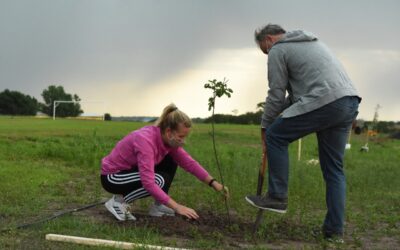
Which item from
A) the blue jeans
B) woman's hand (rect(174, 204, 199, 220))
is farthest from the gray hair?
woman's hand (rect(174, 204, 199, 220))

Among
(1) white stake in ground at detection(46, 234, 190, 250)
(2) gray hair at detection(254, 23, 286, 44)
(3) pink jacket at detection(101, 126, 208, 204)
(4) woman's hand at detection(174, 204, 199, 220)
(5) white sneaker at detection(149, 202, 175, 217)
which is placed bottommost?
(1) white stake in ground at detection(46, 234, 190, 250)

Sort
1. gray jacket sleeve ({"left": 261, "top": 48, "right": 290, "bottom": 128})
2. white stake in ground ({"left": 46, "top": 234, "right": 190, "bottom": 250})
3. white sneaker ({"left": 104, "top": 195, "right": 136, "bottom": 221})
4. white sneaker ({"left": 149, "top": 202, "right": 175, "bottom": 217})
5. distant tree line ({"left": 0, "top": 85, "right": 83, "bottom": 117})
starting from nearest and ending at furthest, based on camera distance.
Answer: white stake in ground ({"left": 46, "top": 234, "right": 190, "bottom": 250}) → gray jacket sleeve ({"left": 261, "top": 48, "right": 290, "bottom": 128}) → white sneaker ({"left": 104, "top": 195, "right": 136, "bottom": 221}) → white sneaker ({"left": 149, "top": 202, "right": 175, "bottom": 217}) → distant tree line ({"left": 0, "top": 85, "right": 83, "bottom": 117})

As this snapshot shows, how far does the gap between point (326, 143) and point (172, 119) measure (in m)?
1.37

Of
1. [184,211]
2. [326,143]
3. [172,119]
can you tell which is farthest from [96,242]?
[326,143]

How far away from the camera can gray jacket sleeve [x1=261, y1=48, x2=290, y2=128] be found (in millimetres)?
4691

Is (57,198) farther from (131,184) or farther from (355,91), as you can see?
(355,91)

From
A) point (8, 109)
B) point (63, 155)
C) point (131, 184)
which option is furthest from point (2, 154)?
point (8, 109)

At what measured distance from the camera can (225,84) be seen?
5121 mm

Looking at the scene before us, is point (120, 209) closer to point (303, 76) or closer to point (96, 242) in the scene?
point (96, 242)

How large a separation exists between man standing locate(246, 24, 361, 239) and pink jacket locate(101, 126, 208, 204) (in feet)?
2.72

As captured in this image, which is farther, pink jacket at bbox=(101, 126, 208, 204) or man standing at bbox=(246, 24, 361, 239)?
pink jacket at bbox=(101, 126, 208, 204)

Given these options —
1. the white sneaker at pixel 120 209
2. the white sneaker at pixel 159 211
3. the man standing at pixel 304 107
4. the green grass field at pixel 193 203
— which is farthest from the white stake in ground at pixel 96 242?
the white sneaker at pixel 159 211

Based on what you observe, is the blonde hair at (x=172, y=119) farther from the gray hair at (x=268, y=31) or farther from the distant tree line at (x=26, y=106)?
the distant tree line at (x=26, y=106)

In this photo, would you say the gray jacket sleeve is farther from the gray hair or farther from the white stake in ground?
the white stake in ground
